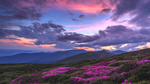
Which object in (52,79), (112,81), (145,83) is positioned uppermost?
(145,83)

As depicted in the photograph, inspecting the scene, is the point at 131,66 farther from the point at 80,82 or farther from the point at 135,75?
the point at 80,82

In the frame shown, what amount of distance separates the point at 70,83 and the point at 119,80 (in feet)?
19.3

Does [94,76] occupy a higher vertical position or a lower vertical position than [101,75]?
lower

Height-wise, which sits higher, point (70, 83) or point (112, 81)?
point (112, 81)

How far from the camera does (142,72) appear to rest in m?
8.22

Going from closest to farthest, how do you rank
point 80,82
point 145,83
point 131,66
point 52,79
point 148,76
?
1. point 145,83
2. point 148,76
3. point 80,82
4. point 131,66
5. point 52,79

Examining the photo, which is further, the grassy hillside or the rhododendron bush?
the rhododendron bush

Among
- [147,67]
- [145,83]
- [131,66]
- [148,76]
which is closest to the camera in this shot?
[145,83]

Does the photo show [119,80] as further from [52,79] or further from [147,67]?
[52,79]

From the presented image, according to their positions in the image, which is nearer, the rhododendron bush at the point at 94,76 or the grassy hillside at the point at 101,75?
the grassy hillside at the point at 101,75

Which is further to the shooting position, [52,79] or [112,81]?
[52,79]

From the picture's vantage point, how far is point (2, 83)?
18.0m

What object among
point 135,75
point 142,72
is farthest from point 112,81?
point 142,72

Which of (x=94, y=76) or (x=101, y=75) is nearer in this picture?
(x=101, y=75)
